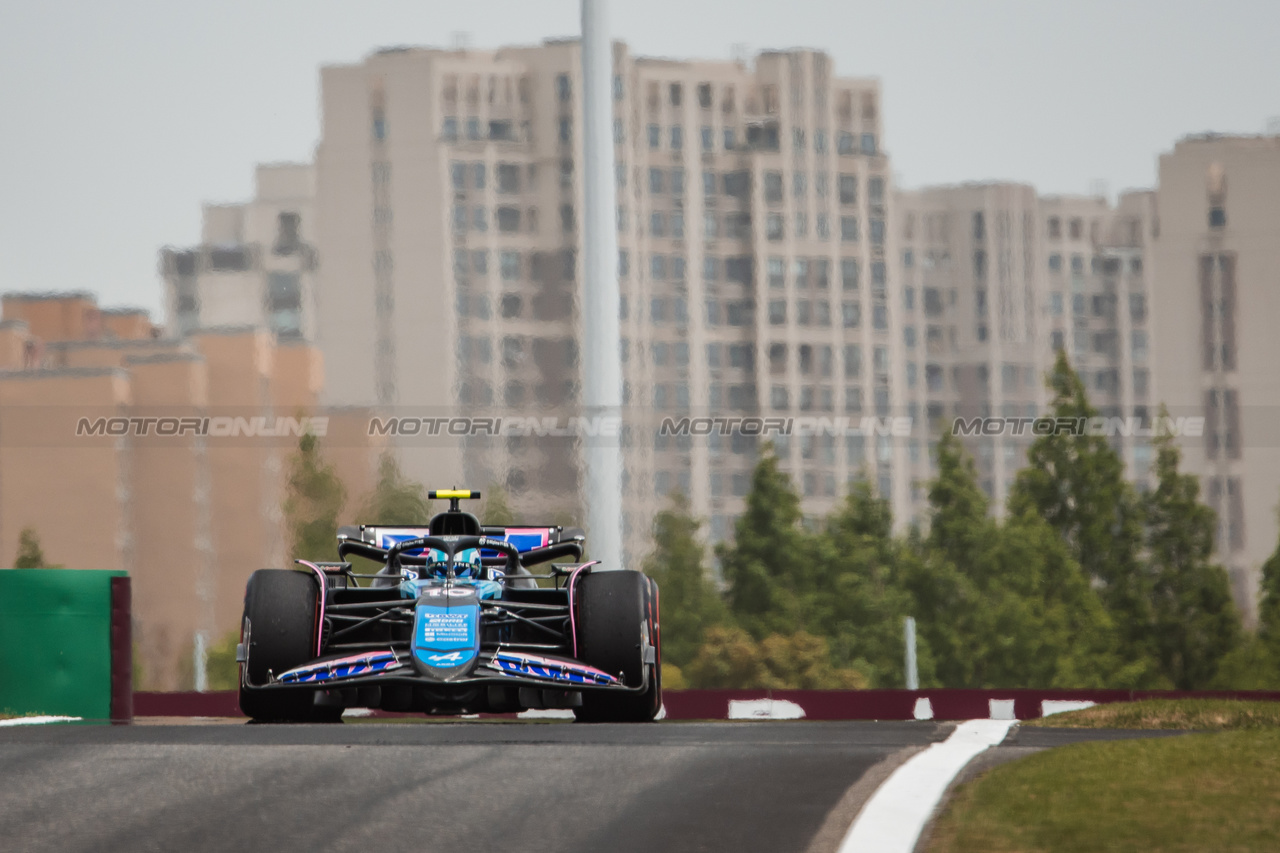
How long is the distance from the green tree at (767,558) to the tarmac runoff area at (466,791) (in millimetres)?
50243

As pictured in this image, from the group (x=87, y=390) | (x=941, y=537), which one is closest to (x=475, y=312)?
(x=87, y=390)

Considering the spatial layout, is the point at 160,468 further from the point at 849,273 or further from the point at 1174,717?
the point at 1174,717

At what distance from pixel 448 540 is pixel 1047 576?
50.1 m

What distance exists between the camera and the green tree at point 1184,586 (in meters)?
59.8

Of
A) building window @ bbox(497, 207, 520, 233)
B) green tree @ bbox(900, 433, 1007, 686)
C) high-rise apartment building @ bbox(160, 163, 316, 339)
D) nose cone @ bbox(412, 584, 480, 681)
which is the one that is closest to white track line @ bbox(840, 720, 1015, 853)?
nose cone @ bbox(412, 584, 480, 681)

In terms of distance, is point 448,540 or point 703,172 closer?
point 448,540

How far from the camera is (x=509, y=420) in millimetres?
82562

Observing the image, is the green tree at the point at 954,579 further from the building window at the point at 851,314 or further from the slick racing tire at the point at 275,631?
the building window at the point at 851,314

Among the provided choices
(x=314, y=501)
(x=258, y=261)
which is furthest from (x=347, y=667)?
(x=258, y=261)

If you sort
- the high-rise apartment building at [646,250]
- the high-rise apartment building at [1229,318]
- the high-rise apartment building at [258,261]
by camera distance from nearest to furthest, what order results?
the high-rise apartment building at [646,250]
the high-rise apartment building at [258,261]
the high-rise apartment building at [1229,318]

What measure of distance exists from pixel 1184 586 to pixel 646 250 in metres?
56.5

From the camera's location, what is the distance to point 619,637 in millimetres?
11555

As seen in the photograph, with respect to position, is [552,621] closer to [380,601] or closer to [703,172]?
[380,601]

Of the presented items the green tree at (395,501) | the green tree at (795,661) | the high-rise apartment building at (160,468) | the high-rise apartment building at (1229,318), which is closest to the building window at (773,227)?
the high-rise apartment building at (1229,318)
